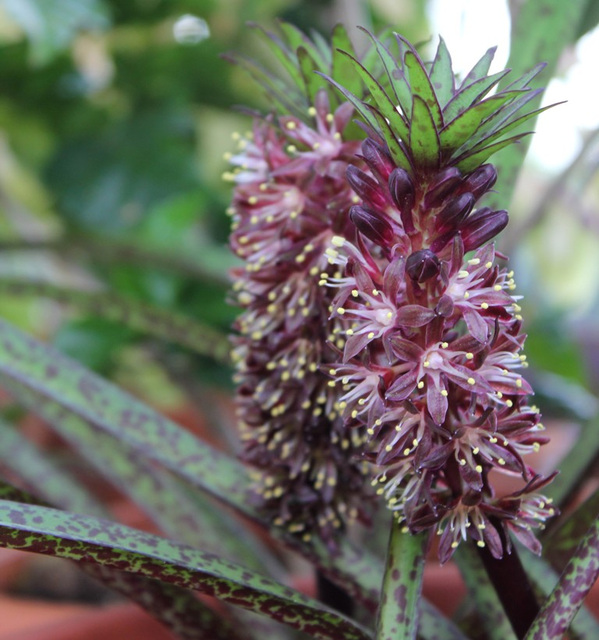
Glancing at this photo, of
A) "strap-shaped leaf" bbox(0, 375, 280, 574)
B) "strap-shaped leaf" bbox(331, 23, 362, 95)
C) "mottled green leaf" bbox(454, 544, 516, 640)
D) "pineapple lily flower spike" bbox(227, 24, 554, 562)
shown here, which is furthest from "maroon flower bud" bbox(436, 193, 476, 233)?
"strap-shaped leaf" bbox(0, 375, 280, 574)

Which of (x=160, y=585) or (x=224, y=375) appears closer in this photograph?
(x=160, y=585)


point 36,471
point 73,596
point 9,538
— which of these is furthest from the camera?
point 73,596

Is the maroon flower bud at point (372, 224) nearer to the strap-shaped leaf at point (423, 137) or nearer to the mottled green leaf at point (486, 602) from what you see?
the strap-shaped leaf at point (423, 137)

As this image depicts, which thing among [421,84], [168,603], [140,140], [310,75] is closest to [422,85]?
[421,84]

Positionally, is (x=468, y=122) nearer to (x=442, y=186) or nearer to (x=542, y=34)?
(x=442, y=186)

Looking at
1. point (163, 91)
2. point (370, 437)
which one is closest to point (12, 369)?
point (370, 437)

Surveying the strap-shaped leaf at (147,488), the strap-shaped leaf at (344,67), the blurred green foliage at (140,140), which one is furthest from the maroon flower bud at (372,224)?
the blurred green foliage at (140,140)

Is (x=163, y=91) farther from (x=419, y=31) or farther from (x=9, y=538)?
(x=9, y=538)
